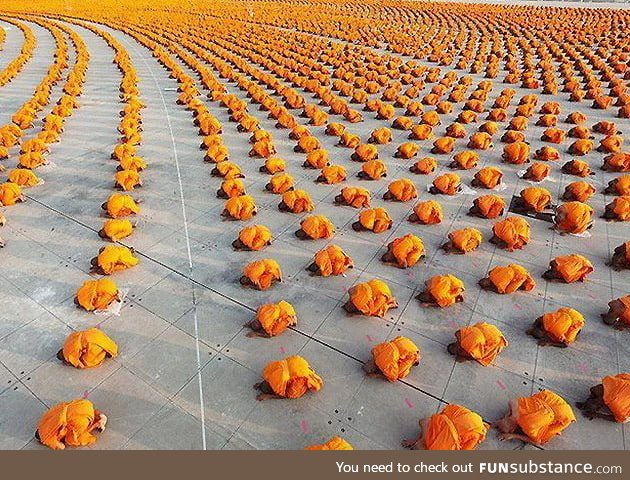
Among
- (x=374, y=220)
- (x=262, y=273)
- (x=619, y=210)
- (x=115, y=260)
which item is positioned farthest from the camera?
(x=619, y=210)

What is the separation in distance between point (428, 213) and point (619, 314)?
5756mm

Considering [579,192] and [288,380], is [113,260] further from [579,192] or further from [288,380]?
[579,192]

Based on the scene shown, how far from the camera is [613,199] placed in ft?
50.0

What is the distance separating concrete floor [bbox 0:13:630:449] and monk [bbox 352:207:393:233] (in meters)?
0.32

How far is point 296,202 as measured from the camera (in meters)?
14.8

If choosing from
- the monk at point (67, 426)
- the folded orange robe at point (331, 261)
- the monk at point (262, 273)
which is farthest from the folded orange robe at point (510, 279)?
the monk at point (67, 426)

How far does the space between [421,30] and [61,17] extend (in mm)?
50700

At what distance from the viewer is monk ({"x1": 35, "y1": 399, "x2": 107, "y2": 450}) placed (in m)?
7.68

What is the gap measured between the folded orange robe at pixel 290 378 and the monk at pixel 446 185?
9.55 meters

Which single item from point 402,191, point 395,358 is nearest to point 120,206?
point 402,191

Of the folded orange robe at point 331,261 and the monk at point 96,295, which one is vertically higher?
the folded orange robe at point 331,261

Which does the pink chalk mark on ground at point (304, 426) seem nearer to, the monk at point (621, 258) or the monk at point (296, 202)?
the monk at point (296, 202)

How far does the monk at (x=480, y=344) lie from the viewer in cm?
A: 921
